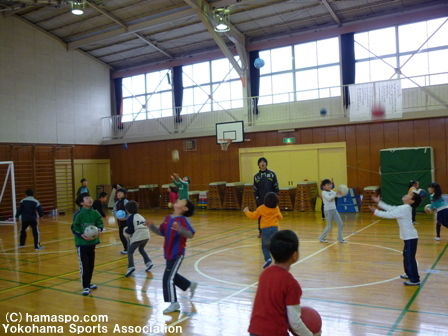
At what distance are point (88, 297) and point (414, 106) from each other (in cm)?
1352

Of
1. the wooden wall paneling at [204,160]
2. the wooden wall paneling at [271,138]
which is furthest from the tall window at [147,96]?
the wooden wall paneling at [271,138]

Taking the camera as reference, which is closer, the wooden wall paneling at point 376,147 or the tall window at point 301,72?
the wooden wall paneling at point 376,147

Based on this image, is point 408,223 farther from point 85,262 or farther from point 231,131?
point 231,131

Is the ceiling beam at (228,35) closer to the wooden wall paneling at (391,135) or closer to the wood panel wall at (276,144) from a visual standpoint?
the wood panel wall at (276,144)

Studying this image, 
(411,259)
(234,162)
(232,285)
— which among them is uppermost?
(234,162)

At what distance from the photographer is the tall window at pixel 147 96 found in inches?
826

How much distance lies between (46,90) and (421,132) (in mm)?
16226

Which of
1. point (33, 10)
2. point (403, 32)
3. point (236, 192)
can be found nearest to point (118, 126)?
point (33, 10)

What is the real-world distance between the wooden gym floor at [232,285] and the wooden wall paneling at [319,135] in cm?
646

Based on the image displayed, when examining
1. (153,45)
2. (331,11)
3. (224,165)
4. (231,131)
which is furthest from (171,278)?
(153,45)

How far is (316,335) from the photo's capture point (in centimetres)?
265

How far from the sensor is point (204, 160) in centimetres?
1903

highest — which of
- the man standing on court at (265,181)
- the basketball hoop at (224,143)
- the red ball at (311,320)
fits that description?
the basketball hoop at (224,143)

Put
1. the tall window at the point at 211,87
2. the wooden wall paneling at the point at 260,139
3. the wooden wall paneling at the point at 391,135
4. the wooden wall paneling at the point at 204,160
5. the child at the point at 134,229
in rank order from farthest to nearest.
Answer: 1. the tall window at the point at 211,87
2. the wooden wall paneling at the point at 204,160
3. the wooden wall paneling at the point at 260,139
4. the wooden wall paneling at the point at 391,135
5. the child at the point at 134,229
